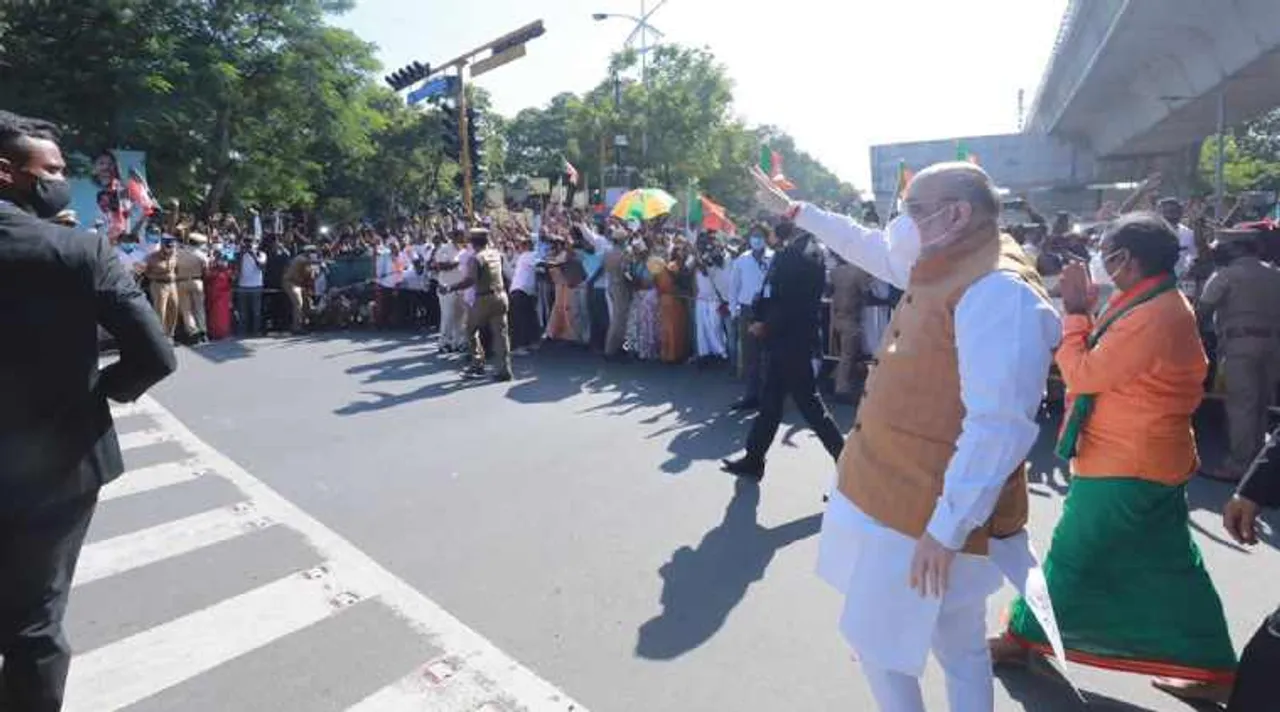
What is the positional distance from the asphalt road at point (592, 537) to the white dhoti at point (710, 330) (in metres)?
1.63

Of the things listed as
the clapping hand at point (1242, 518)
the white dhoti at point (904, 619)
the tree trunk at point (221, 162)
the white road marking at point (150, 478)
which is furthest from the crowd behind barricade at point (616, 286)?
the tree trunk at point (221, 162)

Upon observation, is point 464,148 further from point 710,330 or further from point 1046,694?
point 1046,694

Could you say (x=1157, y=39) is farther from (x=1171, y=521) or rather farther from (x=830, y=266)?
(x=1171, y=521)

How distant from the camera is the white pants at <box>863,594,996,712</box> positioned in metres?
2.29

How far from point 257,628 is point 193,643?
0.84 ft

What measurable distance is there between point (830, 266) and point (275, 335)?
10116 mm

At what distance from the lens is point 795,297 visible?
6.20m

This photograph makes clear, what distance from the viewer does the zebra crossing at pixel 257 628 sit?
10.7ft

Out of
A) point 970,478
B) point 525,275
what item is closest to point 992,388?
point 970,478

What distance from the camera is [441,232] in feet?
56.2

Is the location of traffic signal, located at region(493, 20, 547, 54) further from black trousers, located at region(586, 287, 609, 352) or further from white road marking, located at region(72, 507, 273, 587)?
white road marking, located at region(72, 507, 273, 587)

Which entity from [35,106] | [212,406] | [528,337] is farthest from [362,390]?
[35,106]

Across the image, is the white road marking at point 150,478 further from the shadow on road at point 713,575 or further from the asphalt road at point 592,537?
the shadow on road at point 713,575

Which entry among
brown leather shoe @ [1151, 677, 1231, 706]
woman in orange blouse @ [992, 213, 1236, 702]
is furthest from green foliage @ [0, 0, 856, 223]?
brown leather shoe @ [1151, 677, 1231, 706]
